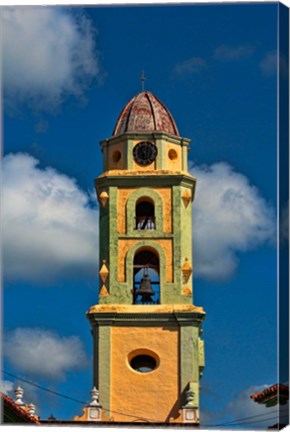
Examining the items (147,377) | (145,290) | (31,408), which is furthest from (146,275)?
(31,408)

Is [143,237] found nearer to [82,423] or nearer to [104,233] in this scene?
[104,233]

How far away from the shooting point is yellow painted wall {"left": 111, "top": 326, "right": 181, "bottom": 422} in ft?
183

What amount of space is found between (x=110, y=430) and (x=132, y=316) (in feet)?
34.5

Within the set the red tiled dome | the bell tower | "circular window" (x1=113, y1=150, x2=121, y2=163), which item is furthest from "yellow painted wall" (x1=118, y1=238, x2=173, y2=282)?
the red tiled dome

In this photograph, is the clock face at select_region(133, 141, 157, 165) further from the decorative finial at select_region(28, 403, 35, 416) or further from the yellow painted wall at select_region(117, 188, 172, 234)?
the decorative finial at select_region(28, 403, 35, 416)

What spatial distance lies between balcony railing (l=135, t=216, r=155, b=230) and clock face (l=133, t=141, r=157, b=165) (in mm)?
1512

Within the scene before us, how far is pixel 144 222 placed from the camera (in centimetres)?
5872

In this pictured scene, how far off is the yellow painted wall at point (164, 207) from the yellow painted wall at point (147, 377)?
2.90m

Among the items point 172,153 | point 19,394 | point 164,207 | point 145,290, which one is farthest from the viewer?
point 172,153

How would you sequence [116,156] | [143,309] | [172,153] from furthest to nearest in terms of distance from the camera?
[116,156]
[172,153]
[143,309]

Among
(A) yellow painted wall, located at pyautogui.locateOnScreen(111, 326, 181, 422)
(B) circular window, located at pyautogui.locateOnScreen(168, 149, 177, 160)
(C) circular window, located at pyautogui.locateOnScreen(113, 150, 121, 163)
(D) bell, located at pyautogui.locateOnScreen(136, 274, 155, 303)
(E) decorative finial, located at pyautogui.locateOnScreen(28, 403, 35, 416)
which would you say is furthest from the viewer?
(C) circular window, located at pyautogui.locateOnScreen(113, 150, 121, 163)

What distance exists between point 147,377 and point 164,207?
190 inches

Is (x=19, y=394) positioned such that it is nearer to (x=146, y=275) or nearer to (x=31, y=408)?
(x=31, y=408)

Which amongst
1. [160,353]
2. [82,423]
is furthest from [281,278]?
[160,353]
